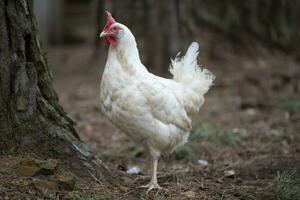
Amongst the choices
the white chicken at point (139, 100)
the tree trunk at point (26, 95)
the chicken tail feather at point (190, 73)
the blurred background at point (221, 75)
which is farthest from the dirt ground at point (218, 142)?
the chicken tail feather at point (190, 73)

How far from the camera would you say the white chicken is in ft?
16.2

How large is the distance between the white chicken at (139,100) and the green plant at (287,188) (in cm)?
105

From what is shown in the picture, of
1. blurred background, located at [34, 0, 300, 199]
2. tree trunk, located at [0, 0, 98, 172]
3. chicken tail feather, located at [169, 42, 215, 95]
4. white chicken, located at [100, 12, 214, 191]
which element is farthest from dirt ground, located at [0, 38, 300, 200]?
chicken tail feather, located at [169, 42, 215, 95]

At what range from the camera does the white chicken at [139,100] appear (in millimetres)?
4938

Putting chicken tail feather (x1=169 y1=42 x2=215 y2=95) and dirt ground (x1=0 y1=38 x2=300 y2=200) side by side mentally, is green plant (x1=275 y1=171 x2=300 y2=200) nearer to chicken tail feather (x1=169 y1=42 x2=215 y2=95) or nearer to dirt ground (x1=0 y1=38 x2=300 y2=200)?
dirt ground (x1=0 y1=38 x2=300 y2=200)

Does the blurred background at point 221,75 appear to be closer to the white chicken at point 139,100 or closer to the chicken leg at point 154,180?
the chicken leg at point 154,180

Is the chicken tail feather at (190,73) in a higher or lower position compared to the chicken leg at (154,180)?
higher

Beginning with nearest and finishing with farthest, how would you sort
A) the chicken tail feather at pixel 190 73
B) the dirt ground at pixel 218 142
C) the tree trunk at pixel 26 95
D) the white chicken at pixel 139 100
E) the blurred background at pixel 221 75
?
the tree trunk at pixel 26 95, the dirt ground at pixel 218 142, the white chicken at pixel 139 100, the chicken tail feather at pixel 190 73, the blurred background at pixel 221 75

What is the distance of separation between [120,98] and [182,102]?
28.8 inches

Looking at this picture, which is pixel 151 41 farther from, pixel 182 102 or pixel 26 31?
pixel 26 31

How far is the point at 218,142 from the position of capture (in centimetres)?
711

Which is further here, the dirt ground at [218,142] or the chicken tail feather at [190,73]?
the chicken tail feather at [190,73]

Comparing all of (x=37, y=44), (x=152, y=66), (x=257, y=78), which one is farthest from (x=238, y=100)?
(x=37, y=44)

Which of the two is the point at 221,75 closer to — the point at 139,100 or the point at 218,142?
the point at 218,142
